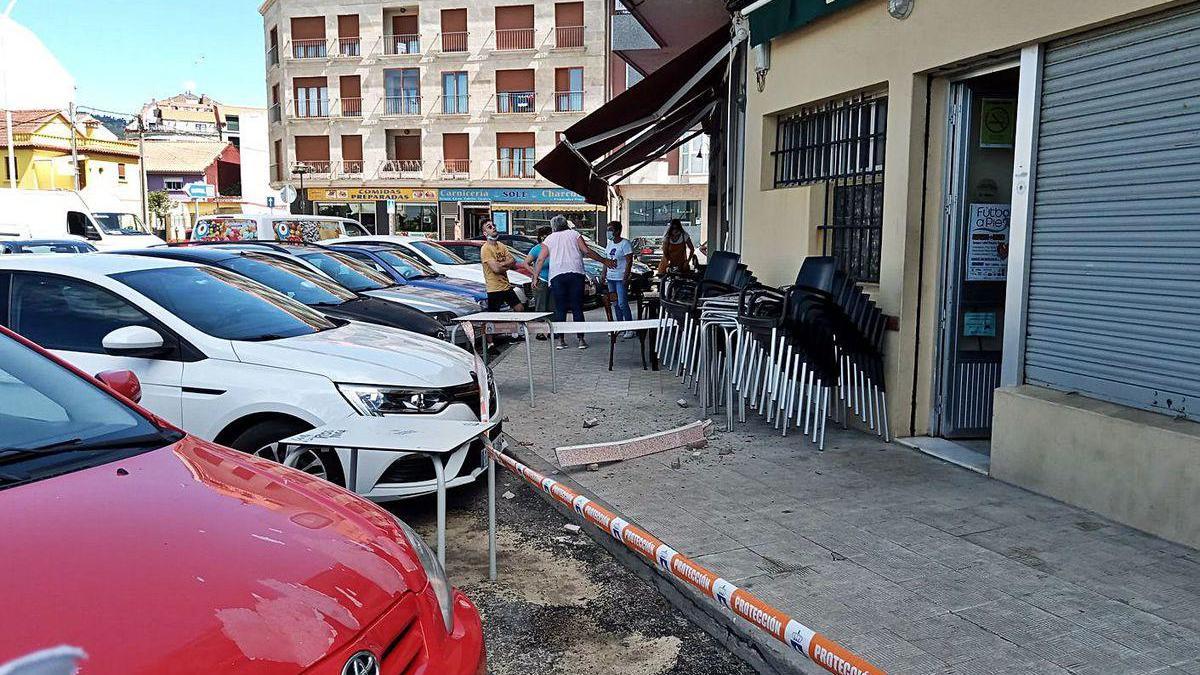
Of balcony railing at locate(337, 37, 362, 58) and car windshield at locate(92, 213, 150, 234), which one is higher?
balcony railing at locate(337, 37, 362, 58)

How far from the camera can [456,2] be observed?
137 ft

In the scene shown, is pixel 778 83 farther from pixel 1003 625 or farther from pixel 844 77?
pixel 1003 625

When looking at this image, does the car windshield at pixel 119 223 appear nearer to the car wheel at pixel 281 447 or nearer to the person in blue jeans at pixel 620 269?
the person in blue jeans at pixel 620 269

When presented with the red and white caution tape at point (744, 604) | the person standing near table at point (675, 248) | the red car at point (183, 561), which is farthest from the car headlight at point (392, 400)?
the person standing near table at point (675, 248)

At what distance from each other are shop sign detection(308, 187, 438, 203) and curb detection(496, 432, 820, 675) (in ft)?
129

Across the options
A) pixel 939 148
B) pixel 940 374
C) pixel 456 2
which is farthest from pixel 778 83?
pixel 456 2

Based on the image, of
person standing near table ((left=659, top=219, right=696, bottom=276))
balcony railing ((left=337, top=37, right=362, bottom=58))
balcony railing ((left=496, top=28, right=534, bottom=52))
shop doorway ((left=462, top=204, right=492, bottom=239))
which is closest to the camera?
person standing near table ((left=659, top=219, right=696, bottom=276))

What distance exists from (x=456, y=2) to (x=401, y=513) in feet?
133

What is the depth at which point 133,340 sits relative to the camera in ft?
15.2

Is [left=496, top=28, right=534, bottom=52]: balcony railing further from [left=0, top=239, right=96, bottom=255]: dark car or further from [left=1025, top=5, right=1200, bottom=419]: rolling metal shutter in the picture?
[left=1025, top=5, right=1200, bottom=419]: rolling metal shutter

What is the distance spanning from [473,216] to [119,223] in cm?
1687

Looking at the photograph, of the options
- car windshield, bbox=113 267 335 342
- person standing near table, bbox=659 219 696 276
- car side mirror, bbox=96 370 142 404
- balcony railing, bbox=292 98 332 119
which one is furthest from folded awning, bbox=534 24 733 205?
balcony railing, bbox=292 98 332 119

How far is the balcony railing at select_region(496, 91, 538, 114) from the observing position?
41188 mm

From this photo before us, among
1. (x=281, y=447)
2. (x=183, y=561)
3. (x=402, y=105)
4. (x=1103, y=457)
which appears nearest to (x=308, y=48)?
(x=402, y=105)
